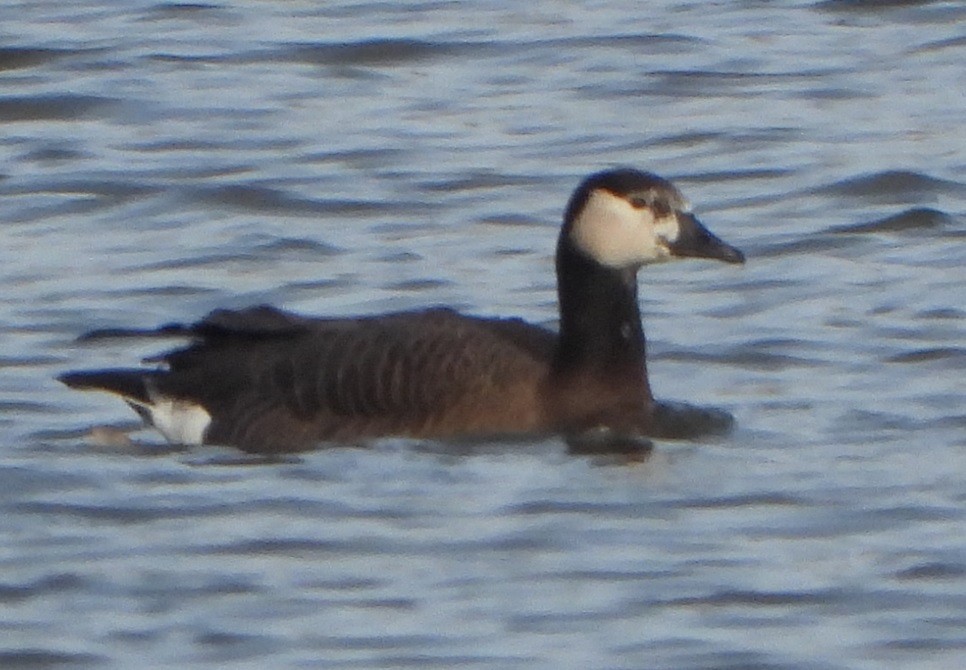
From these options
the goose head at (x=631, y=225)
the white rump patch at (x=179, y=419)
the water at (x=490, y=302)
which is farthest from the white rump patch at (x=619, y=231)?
the white rump patch at (x=179, y=419)

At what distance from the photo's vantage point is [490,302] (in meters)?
13.4

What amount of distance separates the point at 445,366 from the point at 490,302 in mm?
2348

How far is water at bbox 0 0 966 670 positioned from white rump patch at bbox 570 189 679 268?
69 cm

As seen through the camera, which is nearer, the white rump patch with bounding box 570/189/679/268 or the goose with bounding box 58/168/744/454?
the goose with bounding box 58/168/744/454

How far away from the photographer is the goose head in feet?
37.5

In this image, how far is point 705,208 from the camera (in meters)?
15.1

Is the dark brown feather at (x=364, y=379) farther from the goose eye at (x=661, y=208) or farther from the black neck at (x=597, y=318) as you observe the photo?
the goose eye at (x=661, y=208)

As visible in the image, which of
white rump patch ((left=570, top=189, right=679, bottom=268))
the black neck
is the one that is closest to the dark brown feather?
the black neck

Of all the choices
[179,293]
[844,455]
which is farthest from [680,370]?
[179,293]

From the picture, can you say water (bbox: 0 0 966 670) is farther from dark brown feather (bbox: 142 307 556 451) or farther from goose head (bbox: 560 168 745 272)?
goose head (bbox: 560 168 745 272)

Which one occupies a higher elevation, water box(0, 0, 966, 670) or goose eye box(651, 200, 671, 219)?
goose eye box(651, 200, 671, 219)

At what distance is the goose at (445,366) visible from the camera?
11.1 metres

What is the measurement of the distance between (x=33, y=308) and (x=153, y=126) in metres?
4.17

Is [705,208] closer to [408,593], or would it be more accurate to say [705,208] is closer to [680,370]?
[680,370]
